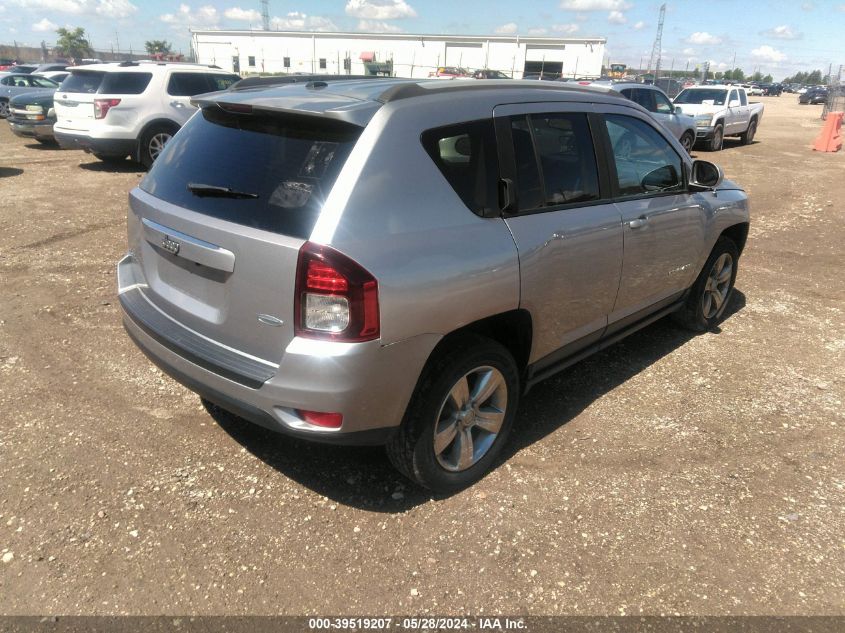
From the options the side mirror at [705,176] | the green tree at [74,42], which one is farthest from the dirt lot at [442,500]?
the green tree at [74,42]

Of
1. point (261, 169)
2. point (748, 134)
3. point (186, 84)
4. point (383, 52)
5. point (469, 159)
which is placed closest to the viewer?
point (261, 169)

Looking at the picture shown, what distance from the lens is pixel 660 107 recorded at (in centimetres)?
1459

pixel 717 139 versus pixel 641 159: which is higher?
pixel 641 159

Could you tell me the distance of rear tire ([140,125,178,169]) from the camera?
10.9 m

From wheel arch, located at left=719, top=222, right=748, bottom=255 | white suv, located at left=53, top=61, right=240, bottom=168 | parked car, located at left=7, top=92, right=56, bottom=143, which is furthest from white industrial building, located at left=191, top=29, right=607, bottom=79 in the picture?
wheel arch, located at left=719, top=222, right=748, bottom=255

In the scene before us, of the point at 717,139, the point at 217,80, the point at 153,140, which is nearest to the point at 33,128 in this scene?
the point at 153,140

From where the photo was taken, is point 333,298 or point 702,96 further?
point 702,96

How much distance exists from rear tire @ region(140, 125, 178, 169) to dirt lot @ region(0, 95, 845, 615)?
6887 millimetres

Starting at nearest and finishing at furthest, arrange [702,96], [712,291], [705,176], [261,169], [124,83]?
[261,169]
[705,176]
[712,291]
[124,83]
[702,96]

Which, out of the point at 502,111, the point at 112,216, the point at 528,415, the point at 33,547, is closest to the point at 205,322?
the point at 33,547

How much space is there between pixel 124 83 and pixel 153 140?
104 centimetres

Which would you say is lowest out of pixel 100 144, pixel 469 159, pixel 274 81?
pixel 100 144

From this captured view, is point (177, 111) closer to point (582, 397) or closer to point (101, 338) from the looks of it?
point (101, 338)

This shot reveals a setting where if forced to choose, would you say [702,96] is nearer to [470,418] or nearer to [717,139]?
[717,139]
